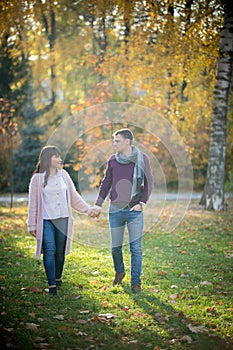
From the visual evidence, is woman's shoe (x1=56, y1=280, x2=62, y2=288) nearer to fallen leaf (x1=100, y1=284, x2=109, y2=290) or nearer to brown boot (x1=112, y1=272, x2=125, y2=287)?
fallen leaf (x1=100, y1=284, x2=109, y2=290)

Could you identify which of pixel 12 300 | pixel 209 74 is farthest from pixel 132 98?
pixel 12 300

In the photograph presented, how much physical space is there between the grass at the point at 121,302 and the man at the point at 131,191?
56cm

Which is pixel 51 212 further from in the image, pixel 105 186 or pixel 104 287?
pixel 104 287

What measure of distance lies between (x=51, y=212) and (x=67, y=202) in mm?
294

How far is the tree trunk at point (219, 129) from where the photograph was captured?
13.4 m

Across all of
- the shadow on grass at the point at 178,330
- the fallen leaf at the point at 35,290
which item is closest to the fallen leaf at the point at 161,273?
the shadow on grass at the point at 178,330

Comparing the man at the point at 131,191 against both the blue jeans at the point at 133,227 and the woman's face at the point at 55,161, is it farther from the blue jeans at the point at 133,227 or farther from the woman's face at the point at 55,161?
the woman's face at the point at 55,161

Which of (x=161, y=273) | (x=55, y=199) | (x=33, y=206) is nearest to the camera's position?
(x=33, y=206)

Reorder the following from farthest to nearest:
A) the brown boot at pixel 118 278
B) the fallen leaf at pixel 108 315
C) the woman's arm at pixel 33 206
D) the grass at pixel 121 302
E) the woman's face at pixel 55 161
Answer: the brown boot at pixel 118 278
the woman's face at pixel 55 161
the woman's arm at pixel 33 206
the fallen leaf at pixel 108 315
the grass at pixel 121 302

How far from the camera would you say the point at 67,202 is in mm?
6145

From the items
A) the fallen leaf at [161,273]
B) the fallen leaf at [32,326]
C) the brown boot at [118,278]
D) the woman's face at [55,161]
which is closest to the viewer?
the fallen leaf at [32,326]

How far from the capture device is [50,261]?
585 centimetres

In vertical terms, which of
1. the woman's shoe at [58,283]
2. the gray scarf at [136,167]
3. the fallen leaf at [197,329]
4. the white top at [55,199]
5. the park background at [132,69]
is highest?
the park background at [132,69]

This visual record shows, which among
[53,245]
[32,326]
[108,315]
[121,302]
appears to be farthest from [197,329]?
[53,245]
